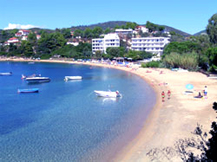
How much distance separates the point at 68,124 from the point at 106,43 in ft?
302

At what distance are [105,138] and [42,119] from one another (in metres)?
9.82

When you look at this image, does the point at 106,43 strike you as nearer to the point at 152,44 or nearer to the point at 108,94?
the point at 152,44

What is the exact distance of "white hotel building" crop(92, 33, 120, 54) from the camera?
374ft

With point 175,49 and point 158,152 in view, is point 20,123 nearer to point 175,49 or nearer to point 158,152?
point 158,152

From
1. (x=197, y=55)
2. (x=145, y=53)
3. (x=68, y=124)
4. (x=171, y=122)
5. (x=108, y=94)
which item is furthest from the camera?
(x=145, y=53)

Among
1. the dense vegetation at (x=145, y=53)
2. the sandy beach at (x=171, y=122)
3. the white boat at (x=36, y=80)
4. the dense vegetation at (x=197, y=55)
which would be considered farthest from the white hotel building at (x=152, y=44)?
the sandy beach at (x=171, y=122)

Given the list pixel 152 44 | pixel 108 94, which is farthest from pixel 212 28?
pixel 108 94

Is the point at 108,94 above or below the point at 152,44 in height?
below

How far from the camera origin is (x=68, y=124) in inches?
1041

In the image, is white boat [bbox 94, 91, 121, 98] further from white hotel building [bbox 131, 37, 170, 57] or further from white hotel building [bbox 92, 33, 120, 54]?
white hotel building [bbox 92, 33, 120, 54]

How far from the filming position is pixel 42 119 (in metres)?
28.6

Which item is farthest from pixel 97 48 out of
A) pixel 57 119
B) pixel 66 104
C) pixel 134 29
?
pixel 57 119

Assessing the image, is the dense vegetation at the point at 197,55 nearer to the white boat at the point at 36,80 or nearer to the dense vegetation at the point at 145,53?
the dense vegetation at the point at 145,53

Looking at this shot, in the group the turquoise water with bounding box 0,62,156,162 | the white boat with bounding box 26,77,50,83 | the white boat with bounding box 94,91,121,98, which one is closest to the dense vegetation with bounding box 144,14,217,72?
the turquoise water with bounding box 0,62,156,162
